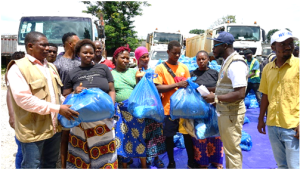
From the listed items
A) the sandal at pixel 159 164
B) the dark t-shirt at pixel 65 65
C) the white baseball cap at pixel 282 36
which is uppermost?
the white baseball cap at pixel 282 36

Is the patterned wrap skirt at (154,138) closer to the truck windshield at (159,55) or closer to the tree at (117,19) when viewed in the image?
the truck windshield at (159,55)

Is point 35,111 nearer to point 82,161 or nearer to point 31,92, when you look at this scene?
point 31,92

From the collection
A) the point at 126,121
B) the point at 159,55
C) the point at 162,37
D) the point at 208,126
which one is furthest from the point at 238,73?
the point at 162,37

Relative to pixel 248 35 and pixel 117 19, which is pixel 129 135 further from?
pixel 117 19

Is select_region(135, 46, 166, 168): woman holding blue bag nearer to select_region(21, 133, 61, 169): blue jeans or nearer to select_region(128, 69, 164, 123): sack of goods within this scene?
select_region(128, 69, 164, 123): sack of goods

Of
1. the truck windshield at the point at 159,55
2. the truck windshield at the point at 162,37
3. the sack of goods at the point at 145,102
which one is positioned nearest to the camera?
the sack of goods at the point at 145,102

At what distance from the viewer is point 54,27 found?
6.21m

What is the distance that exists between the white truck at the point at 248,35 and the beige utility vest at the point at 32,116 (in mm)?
10533

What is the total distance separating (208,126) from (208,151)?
678 millimetres

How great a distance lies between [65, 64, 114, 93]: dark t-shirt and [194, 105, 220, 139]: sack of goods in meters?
1.19

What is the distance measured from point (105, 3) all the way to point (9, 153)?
18223 mm

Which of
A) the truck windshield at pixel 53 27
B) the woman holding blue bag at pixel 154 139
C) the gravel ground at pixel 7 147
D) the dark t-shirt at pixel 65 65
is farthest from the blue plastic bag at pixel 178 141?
the truck windshield at pixel 53 27

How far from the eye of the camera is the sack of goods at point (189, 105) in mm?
2643

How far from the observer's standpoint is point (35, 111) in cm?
209
